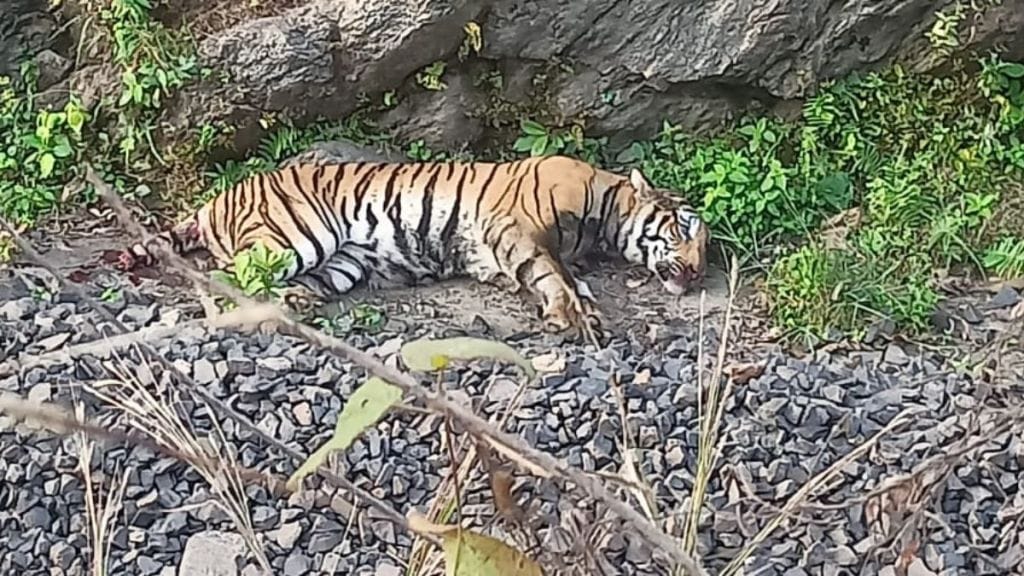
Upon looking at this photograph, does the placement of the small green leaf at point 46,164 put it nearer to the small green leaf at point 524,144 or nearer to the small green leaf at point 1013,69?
the small green leaf at point 524,144

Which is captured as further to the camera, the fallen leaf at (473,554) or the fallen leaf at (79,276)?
the fallen leaf at (79,276)

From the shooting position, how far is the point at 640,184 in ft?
15.4

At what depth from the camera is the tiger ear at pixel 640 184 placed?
4.67 metres

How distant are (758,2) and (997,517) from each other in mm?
2471

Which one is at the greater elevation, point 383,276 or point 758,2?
point 758,2

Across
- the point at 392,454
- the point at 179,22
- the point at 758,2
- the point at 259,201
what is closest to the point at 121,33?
the point at 179,22

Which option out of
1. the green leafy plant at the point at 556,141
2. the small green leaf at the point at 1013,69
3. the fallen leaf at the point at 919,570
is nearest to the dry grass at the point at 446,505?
the fallen leaf at the point at 919,570

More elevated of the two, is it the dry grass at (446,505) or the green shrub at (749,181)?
the dry grass at (446,505)

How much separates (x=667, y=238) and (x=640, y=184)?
0.22m

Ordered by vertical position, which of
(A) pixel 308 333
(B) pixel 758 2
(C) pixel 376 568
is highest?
(A) pixel 308 333

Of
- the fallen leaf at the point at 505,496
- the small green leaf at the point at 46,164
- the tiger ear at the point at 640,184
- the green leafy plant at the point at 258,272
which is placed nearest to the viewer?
the fallen leaf at the point at 505,496

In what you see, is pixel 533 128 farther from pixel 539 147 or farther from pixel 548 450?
pixel 548 450

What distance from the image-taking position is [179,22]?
16.6 feet

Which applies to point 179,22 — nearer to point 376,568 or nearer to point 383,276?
point 383,276
